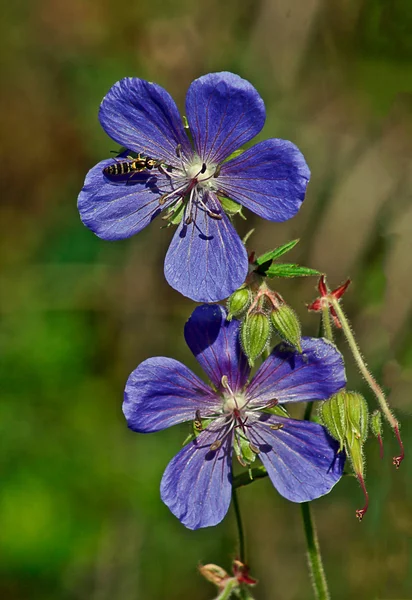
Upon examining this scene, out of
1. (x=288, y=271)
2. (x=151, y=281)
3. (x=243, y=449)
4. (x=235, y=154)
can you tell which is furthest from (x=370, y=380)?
(x=151, y=281)

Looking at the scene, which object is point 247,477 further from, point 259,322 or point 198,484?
point 259,322

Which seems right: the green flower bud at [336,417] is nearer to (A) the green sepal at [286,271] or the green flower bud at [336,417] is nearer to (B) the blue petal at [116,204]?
(A) the green sepal at [286,271]

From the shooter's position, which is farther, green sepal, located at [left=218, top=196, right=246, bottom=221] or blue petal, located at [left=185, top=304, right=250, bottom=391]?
green sepal, located at [left=218, top=196, right=246, bottom=221]

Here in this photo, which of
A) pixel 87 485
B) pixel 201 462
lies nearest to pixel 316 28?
pixel 87 485

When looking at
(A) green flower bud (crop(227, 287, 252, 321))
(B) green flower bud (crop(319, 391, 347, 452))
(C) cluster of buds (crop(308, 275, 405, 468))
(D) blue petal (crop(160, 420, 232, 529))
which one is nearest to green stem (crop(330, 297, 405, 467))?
(C) cluster of buds (crop(308, 275, 405, 468))

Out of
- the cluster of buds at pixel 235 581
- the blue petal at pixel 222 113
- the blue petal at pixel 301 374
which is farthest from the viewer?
the cluster of buds at pixel 235 581

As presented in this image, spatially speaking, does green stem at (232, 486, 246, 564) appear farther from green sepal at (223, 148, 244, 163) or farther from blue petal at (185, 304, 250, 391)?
green sepal at (223, 148, 244, 163)

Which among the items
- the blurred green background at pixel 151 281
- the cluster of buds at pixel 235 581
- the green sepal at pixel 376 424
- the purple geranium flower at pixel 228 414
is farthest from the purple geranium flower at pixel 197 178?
the blurred green background at pixel 151 281
